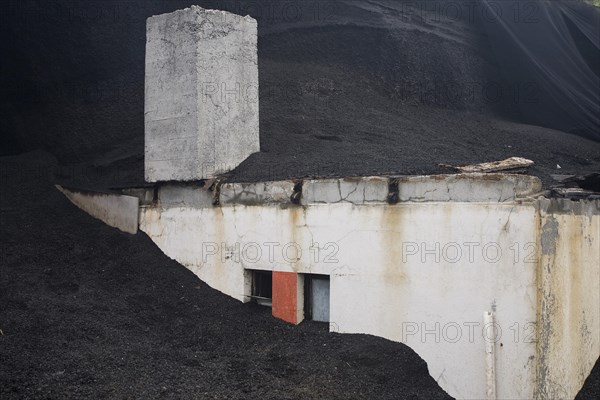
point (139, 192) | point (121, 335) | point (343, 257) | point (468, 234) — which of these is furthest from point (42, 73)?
point (468, 234)

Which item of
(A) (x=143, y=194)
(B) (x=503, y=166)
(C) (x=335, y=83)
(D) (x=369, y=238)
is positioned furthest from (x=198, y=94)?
(C) (x=335, y=83)

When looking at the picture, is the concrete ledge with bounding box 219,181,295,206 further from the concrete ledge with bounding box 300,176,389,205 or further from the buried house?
the concrete ledge with bounding box 300,176,389,205

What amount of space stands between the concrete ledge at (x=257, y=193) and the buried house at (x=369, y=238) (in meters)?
0.02

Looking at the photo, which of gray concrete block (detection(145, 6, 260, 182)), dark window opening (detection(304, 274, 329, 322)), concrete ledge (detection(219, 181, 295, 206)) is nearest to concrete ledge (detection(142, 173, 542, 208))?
concrete ledge (detection(219, 181, 295, 206))

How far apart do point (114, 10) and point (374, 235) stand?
8347 millimetres

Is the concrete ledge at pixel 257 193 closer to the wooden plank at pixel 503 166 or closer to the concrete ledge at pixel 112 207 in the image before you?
the concrete ledge at pixel 112 207

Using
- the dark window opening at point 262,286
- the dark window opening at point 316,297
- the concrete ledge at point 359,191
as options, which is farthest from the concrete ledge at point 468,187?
the dark window opening at point 262,286

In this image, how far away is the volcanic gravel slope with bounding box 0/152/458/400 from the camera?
17.9 ft

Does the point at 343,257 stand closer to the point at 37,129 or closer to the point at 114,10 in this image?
the point at 37,129

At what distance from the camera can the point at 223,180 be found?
7.43m

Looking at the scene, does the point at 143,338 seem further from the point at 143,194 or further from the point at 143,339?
the point at 143,194

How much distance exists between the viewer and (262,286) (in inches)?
285

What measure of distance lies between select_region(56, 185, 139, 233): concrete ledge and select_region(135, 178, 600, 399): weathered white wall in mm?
1733

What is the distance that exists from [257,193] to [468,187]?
2457 mm
